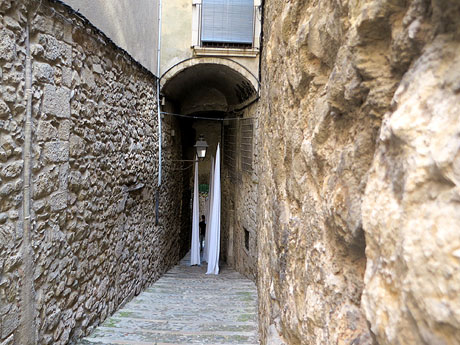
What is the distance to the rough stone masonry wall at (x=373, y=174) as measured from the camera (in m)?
0.59

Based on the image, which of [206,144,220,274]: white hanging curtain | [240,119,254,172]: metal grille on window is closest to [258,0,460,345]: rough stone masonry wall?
[240,119,254,172]: metal grille on window

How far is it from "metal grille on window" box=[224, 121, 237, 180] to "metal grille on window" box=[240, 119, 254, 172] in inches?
33.0

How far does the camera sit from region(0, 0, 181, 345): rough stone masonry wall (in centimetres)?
228

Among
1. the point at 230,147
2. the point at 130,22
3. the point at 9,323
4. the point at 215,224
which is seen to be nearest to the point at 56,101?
the point at 9,323

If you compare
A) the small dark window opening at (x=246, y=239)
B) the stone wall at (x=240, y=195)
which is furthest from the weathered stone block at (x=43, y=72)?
the small dark window opening at (x=246, y=239)

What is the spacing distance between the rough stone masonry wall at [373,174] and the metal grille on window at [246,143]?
14.8 feet

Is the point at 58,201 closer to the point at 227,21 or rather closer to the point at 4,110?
the point at 4,110

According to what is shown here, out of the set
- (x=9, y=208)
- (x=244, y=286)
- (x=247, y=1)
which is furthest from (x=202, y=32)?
(x=9, y=208)

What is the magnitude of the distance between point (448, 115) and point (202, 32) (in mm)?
6189

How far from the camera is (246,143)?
662 centimetres

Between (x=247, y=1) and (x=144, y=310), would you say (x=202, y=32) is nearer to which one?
(x=247, y=1)

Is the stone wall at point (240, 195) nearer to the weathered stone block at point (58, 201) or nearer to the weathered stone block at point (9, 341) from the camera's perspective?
the weathered stone block at point (58, 201)

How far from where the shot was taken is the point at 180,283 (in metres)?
6.28

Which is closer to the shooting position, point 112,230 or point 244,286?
point 112,230
